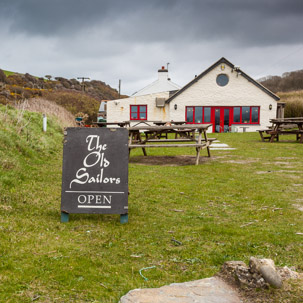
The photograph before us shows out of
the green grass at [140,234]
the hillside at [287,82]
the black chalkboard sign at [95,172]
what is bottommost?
the green grass at [140,234]

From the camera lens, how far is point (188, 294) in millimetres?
2455

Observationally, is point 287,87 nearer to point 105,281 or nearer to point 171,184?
point 171,184

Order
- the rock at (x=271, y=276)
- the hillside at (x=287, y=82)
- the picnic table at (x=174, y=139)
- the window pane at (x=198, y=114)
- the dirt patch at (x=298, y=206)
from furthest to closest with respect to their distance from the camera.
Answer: the hillside at (x=287, y=82), the window pane at (x=198, y=114), the picnic table at (x=174, y=139), the dirt patch at (x=298, y=206), the rock at (x=271, y=276)

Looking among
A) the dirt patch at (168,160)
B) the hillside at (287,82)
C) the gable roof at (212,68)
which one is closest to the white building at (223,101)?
the gable roof at (212,68)

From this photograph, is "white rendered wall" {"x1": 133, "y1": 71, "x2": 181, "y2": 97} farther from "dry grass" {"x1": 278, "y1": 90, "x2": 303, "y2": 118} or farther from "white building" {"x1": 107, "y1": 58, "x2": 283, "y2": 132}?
"dry grass" {"x1": 278, "y1": 90, "x2": 303, "y2": 118}

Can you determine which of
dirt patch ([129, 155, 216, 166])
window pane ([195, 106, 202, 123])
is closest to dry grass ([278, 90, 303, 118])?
window pane ([195, 106, 202, 123])

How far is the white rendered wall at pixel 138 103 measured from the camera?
31.3 meters

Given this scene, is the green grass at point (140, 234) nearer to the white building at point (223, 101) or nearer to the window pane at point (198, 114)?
the window pane at point (198, 114)

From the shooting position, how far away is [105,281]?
2.83 meters

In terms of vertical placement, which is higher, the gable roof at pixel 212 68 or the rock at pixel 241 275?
the gable roof at pixel 212 68

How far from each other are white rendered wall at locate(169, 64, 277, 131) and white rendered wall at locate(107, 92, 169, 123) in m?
1.19

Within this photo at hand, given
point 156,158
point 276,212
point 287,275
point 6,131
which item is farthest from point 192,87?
point 287,275

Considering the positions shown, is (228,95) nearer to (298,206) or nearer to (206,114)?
(206,114)

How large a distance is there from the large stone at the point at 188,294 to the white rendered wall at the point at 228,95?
93.3ft
